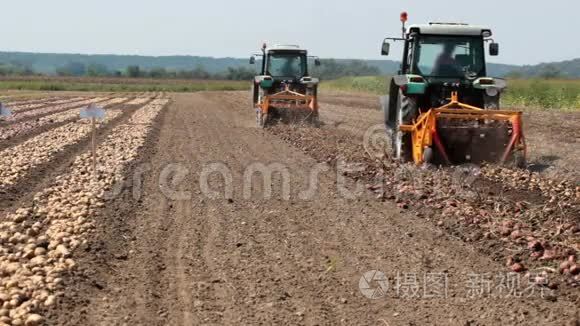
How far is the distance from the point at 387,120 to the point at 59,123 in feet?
38.6

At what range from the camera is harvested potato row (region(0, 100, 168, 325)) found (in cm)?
503

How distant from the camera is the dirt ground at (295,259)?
486 centimetres

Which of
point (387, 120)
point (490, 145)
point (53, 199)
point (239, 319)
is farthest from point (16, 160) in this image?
point (239, 319)

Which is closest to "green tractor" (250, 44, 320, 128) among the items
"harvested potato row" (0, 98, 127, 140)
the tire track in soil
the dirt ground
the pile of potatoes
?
the tire track in soil

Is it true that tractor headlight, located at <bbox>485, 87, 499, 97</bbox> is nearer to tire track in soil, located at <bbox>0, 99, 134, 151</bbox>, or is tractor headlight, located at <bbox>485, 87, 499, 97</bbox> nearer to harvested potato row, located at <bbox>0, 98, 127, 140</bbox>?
tire track in soil, located at <bbox>0, 99, 134, 151</bbox>

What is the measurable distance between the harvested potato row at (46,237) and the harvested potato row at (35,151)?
0.72 metres

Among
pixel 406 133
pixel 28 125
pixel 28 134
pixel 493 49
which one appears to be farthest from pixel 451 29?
pixel 28 125

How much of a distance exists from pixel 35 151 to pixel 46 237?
744 centimetres

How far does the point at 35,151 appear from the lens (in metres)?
13.6

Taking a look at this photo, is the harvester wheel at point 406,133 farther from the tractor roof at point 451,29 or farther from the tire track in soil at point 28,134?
the tire track in soil at point 28,134

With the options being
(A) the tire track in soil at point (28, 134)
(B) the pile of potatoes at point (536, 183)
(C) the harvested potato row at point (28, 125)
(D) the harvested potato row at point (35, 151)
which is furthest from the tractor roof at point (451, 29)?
(C) the harvested potato row at point (28, 125)

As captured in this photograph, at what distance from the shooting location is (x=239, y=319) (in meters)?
4.76

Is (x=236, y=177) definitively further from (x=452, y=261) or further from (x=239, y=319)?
(x=239, y=319)

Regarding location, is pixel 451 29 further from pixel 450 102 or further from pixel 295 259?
pixel 295 259
